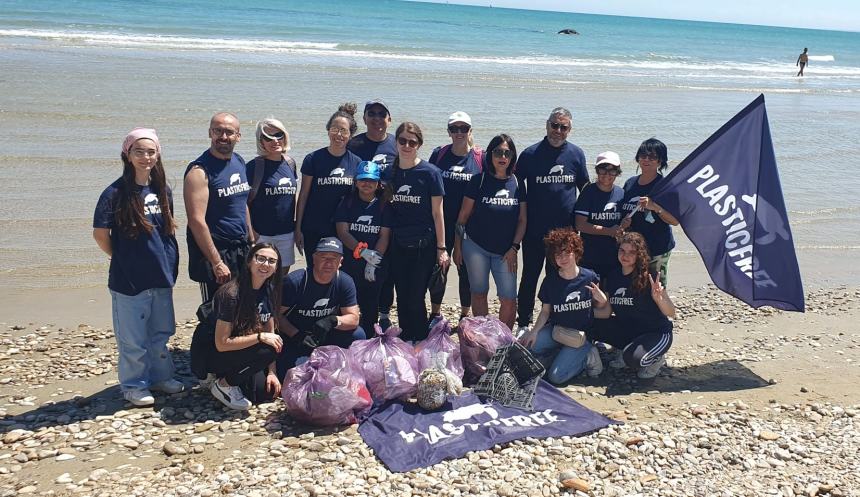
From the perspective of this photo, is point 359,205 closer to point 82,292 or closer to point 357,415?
point 357,415

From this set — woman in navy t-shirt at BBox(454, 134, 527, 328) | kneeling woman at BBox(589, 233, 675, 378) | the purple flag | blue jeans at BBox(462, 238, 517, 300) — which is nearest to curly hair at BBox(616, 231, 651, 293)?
kneeling woman at BBox(589, 233, 675, 378)

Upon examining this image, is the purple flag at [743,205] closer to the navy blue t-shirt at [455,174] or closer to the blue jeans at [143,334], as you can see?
the navy blue t-shirt at [455,174]

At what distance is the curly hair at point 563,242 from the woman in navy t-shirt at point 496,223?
1.83 ft

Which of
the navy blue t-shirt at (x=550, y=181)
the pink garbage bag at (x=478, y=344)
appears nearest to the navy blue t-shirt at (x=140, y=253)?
the pink garbage bag at (x=478, y=344)

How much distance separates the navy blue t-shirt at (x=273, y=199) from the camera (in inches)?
A: 269

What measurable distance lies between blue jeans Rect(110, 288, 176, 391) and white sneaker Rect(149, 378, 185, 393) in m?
0.04

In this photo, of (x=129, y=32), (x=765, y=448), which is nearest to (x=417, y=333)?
(x=765, y=448)

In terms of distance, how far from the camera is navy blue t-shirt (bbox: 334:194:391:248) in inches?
278

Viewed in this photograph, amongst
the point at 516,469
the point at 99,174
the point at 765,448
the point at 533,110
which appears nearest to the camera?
the point at 516,469

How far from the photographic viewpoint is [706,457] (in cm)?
561

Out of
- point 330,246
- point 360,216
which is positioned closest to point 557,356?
point 360,216

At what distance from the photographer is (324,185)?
714cm

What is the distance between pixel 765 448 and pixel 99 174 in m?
10.9

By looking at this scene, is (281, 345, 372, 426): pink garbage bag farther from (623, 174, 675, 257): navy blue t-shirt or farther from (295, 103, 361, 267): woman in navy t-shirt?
(623, 174, 675, 257): navy blue t-shirt
